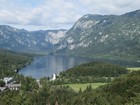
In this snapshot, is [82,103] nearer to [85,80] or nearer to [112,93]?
[112,93]

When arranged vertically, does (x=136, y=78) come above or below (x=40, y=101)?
above

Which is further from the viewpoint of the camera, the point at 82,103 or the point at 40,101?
the point at 40,101

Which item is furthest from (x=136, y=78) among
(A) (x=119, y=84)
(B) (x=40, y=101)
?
(B) (x=40, y=101)

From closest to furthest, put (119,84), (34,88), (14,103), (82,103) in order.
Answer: (14,103), (82,103), (119,84), (34,88)

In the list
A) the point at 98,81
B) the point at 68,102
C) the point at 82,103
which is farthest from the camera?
the point at 98,81

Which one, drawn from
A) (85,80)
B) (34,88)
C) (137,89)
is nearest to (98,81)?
(85,80)

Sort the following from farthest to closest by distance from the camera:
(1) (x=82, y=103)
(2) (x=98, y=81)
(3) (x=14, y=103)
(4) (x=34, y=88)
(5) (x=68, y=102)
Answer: (2) (x=98, y=81), (4) (x=34, y=88), (5) (x=68, y=102), (1) (x=82, y=103), (3) (x=14, y=103)

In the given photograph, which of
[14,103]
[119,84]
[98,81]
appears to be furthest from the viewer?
[98,81]

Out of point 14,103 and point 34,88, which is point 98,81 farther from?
point 14,103

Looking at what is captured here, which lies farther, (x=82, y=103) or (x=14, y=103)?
(x=82, y=103)
